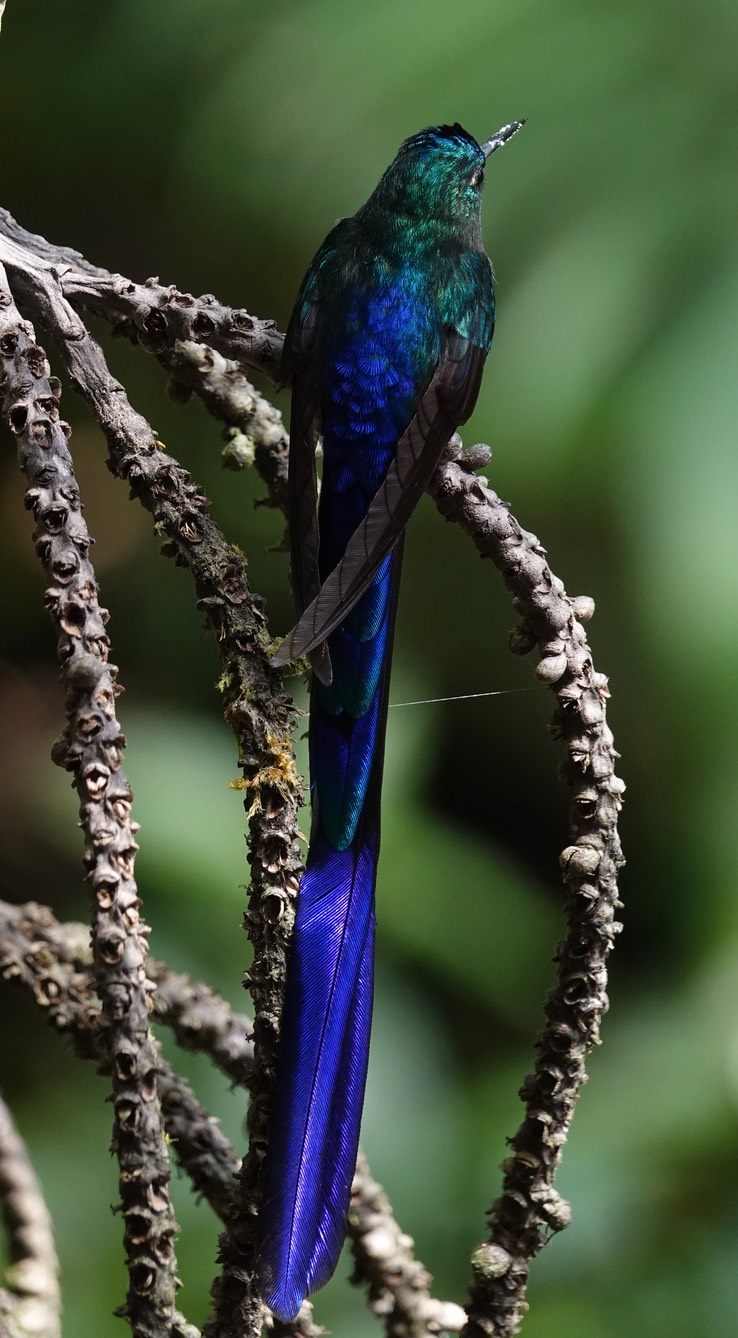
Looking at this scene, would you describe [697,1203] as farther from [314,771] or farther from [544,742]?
[314,771]

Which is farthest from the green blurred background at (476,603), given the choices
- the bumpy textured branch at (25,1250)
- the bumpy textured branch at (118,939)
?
the bumpy textured branch at (118,939)

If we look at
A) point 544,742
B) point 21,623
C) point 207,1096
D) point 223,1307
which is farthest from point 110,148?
point 223,1307

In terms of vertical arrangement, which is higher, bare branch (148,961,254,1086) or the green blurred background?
the green blurred background

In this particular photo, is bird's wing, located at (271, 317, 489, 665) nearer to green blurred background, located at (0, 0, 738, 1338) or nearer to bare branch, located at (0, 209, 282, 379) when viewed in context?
bare branch, located at (0, 209, 282, 379)

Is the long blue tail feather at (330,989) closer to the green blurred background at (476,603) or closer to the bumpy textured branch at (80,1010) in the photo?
the bumpy textured branch at (80,1010)

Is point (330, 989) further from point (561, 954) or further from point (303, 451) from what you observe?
point (303, 451)

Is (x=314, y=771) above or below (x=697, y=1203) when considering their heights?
above

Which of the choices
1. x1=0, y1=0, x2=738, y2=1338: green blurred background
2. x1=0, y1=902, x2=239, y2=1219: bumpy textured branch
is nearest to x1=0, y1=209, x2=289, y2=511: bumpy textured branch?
x1=0, y1=902, x2=239, y2=1219: bumpy textured branch
